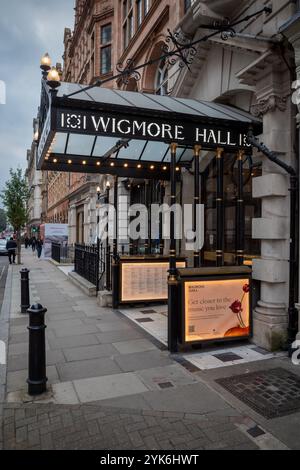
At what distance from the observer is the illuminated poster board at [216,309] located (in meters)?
5.99

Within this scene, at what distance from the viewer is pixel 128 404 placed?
4.17 metres

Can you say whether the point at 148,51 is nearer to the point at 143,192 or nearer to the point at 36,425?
the point at 143,192

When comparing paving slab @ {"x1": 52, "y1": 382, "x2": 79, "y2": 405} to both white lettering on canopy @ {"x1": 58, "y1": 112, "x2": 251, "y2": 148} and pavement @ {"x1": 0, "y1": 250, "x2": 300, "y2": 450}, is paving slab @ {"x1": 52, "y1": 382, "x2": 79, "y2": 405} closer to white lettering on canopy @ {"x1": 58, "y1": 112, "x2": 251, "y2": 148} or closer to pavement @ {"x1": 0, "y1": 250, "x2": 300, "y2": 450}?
pavement @ {"x1": 0, "y1": 250, "x2": 300, "y2": 450}

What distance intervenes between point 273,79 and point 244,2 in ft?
8.01

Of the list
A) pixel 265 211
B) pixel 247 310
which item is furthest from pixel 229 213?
pixel 247 310

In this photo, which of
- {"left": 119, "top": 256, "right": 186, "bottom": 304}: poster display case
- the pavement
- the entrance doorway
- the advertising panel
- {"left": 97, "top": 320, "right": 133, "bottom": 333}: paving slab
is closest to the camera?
the pavement

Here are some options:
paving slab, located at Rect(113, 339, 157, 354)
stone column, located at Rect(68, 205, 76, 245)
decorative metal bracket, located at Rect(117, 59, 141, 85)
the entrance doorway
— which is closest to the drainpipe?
paving slab, located at Rect(113, 339, 157, 354)

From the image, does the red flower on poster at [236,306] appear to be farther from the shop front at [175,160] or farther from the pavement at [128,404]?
the pavement at [128,404]

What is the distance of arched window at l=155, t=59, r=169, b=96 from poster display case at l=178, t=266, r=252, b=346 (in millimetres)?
10132

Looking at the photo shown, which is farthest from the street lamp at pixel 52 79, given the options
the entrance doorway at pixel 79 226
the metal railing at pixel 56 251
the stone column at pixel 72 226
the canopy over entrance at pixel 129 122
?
the stone column at pixel 72 226

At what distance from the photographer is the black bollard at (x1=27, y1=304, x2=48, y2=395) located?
442 centimetres

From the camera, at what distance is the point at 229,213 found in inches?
359

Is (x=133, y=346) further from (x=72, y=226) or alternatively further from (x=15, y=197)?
(x=72, y=226)

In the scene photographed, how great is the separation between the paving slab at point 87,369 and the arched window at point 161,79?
11.5 m
